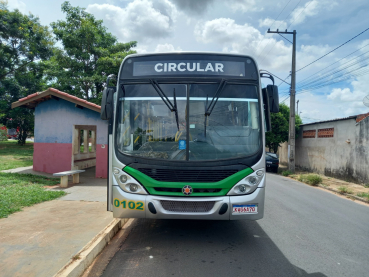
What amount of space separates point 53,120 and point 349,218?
455 inches

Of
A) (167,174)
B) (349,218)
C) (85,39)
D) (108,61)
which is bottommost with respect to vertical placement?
(349,218)

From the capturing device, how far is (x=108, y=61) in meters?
19.3

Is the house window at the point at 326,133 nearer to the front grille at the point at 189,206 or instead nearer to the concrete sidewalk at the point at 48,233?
the concrete sidewalk at the point at 48,233

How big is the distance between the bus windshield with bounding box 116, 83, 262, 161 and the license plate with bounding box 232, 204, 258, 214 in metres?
0.78

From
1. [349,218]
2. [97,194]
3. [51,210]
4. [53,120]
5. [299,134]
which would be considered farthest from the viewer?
[299,134]

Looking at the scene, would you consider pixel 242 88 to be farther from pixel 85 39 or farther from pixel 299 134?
pixel 299 134

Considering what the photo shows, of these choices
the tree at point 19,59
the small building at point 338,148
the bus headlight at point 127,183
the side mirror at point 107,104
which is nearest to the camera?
the bus headlight at point 127,183

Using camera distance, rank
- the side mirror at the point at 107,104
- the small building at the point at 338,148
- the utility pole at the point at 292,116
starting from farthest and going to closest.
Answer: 1. the utility pole at the point at 292,116
2. the small building at the point at 338,148
3. the side mirror at the point at 107,104

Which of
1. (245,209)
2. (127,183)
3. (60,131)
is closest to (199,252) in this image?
(245,209)

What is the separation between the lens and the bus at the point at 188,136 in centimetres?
454

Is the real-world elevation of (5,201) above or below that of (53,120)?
below

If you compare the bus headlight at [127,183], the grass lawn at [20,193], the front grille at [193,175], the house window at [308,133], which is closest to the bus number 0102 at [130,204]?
the bus headlight at [127,183]

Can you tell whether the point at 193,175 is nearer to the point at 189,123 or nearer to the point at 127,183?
the point at 189,123

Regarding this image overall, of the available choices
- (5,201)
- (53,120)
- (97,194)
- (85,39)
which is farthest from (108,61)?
(5,201)
